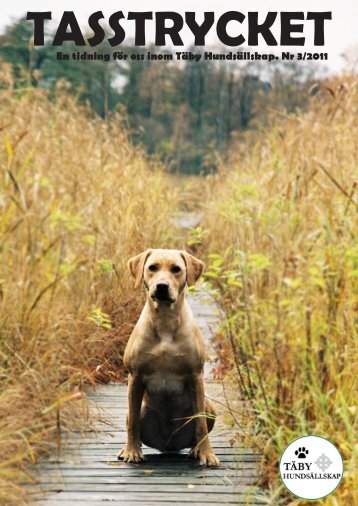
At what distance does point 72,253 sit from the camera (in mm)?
4965

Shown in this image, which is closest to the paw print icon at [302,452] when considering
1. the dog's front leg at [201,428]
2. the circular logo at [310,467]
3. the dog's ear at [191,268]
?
the circular logo at [310,467]

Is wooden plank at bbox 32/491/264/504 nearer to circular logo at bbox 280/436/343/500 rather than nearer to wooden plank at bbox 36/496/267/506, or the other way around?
wooden plank at bbox 36/496/267/506

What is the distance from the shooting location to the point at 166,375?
4.51m

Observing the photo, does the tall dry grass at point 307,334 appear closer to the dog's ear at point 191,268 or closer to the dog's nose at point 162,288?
the dog's nose at point 162,288

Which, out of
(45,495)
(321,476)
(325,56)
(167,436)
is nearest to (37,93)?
(325,56)

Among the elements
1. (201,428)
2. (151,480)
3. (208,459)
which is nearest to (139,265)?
(201,428)

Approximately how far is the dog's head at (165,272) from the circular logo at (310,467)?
1305 millimetres

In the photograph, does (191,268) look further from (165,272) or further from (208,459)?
(208,459)

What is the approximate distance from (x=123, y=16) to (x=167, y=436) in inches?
125

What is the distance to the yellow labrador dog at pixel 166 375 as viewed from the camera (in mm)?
4469

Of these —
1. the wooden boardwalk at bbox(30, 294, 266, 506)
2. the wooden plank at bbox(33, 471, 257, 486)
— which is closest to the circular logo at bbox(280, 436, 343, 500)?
the wooden boardwalk at bbox(30, 294, 266, 506)

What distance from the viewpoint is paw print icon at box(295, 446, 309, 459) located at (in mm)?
3484

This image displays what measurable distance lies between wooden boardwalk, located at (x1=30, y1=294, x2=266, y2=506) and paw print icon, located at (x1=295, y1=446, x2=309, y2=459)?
0.80 feet

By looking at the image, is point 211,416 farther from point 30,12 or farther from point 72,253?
point 30,12
